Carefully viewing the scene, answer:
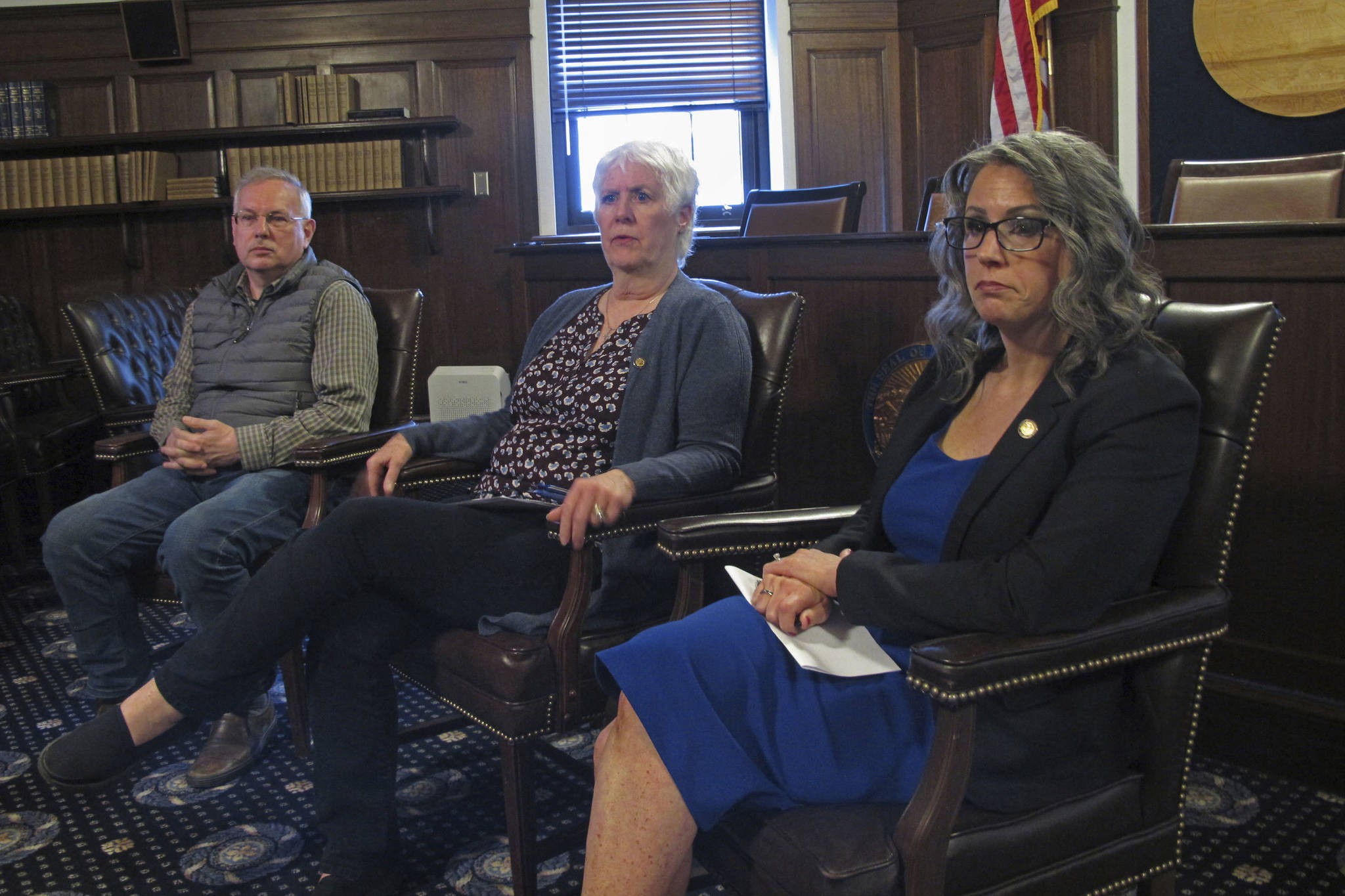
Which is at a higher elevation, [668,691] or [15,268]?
[15,268]

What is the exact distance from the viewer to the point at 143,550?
2.24 meters

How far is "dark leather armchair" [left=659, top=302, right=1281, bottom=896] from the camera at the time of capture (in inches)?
43.2

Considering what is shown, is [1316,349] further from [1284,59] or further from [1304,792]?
[1284,59]

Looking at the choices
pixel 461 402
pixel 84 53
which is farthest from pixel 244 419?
pixel 84 53

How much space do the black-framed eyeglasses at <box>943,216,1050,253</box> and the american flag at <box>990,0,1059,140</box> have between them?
3.62 meters

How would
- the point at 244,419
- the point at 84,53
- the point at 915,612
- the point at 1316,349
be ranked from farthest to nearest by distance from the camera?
the point at 84,53 < the point at 244,419 < the point at 1316,349 < the point at 915,612

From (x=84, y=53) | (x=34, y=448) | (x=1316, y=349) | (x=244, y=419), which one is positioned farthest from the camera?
(x=84, y=53)

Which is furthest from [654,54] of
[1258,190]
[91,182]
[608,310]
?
[608,310]

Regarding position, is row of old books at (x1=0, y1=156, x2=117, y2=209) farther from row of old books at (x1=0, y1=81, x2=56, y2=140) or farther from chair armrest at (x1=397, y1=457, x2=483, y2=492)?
chair armrest at (x1=397, y1=457, x2=483, y2=492)

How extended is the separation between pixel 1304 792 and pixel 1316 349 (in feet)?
2.52

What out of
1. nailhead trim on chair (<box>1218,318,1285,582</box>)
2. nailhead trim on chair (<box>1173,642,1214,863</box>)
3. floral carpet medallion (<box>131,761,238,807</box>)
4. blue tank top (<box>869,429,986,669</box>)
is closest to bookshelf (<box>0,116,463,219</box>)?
floral carpet medallion (<box>131,761,238,807</box>)

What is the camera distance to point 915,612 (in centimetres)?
123

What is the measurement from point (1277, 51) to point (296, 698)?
4.35 metres

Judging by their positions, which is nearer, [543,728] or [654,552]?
[543,728]
